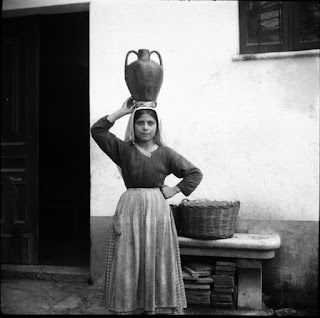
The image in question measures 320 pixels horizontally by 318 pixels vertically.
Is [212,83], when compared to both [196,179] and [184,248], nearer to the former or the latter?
[196,179]

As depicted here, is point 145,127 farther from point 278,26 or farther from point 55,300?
point 55,300

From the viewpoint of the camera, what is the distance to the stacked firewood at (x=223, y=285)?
3.59 m

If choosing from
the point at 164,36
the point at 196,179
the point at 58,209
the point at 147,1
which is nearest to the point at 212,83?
the point at 164,36

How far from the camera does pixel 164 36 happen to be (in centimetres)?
391

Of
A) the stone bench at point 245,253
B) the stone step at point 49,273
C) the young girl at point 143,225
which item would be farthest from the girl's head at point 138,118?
the stone step at point 49,273

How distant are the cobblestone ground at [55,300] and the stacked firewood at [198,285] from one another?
9 cm

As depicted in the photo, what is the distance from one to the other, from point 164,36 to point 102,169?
1.51 meters

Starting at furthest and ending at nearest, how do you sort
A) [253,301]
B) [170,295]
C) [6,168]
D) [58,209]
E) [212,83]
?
[58,209], [6,168], [212,83], [253,301], [170,295]

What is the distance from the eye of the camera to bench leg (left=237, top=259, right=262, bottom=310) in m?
3.64

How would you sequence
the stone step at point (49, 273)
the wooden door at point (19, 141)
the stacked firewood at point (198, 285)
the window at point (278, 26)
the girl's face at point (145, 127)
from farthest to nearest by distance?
the wooden door at point (19, 141) → the stone step at point (49, 273) → the window at point (278, 26) → the stacked firewood at point (198, 285) → the girl's face at point (145, 127)

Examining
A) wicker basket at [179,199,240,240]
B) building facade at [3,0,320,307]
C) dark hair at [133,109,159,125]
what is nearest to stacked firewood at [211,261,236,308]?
wicker basket at [179,199,240,240]

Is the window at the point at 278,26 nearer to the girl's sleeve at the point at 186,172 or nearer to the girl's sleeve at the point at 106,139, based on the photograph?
the girl's sleeve at the point at 186,172

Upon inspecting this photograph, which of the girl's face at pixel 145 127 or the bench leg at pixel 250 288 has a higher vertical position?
the girl's face at pixel 145 127

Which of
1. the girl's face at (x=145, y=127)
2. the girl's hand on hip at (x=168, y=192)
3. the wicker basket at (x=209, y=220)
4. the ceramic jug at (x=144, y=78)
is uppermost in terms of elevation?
the ceramic jug at (x=144, y=78)
